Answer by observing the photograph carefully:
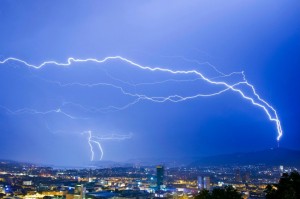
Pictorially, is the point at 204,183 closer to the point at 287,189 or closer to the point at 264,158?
the point at 287,189

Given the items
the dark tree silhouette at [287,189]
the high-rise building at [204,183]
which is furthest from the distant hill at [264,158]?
the dark tree silhouette at [287,189]

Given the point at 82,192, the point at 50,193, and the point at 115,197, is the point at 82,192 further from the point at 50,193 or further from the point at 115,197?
the point at 50,193

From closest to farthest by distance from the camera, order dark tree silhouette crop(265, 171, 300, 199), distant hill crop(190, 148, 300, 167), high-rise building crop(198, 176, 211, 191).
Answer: dark tree silhouette crop(265, 171, 300, 199) < high-rise building crop(198, 176, 211, 191) < distant hill crop(190, 148, 300, 167)

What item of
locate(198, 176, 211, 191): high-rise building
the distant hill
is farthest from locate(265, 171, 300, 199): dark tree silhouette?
the distant hill

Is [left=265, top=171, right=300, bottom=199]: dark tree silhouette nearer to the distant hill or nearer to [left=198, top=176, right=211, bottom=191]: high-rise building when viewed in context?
[left=198, top=176, right=211, bottom=191]: high-rise building

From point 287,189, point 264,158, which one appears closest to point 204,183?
point 287,189

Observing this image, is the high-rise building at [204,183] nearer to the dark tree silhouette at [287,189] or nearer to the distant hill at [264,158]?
the dark tree silhouette at [287,189]

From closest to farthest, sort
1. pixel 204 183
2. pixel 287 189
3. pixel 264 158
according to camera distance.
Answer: pixel 287 189, pixel 204 183, pixel 264 158

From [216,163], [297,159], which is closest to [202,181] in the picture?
[297,159]
